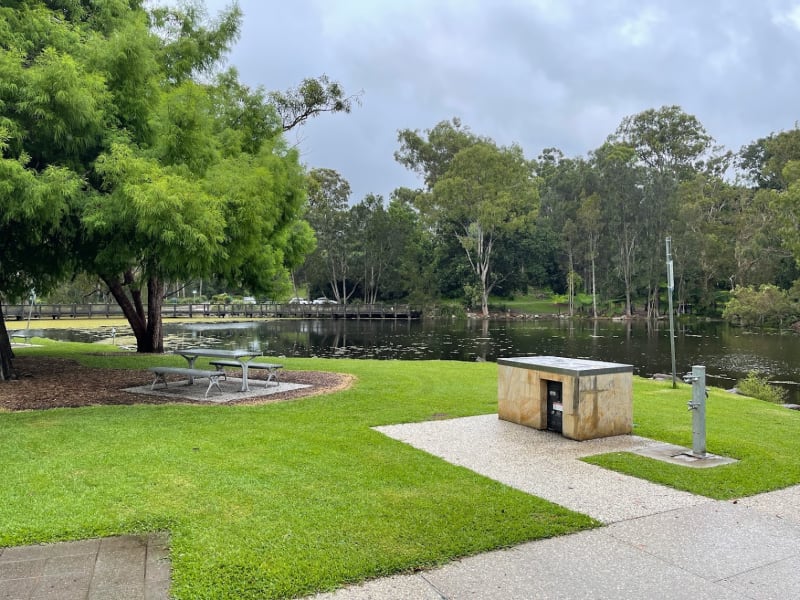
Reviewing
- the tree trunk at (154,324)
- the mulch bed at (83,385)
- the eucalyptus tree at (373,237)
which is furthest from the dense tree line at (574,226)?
the mulch bed at (83,385)

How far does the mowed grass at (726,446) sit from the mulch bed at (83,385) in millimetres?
5307

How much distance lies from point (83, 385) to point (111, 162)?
4412 millimetres

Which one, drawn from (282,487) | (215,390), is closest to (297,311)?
(215,390)

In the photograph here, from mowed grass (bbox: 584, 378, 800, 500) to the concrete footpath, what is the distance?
8.5 inches

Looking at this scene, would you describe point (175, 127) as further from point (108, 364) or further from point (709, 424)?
point (709, 424)

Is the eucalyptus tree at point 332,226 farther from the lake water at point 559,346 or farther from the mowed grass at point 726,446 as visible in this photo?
the mowed grass at point 726,446

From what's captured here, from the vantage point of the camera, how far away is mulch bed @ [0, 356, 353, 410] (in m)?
9.20

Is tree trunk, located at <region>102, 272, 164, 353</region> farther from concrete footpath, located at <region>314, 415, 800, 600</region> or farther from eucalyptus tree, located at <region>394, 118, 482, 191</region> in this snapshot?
eucalyptus tree, located at <region>394, 118, 482, 191</region>

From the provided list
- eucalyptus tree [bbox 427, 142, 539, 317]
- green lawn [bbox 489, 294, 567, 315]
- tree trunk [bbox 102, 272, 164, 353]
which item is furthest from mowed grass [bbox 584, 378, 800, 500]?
green lawn [bbox 489, 294, 567, 315]

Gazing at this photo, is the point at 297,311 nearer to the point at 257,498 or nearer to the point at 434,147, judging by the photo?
the point at 434,147

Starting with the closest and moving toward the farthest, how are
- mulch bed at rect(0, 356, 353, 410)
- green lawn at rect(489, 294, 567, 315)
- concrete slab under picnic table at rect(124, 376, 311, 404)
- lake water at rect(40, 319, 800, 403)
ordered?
mulch bed at rect(0, 356, 353, 410) < concrete slab under picnic table at rect(124, 376, 311, 404) < lake water at rect(40, 319, 800, 403) < green lawn at rect(489, 294, 567, 315)

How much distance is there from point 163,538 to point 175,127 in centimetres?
721

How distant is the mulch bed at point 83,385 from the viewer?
920cm

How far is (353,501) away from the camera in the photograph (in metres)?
4.64
